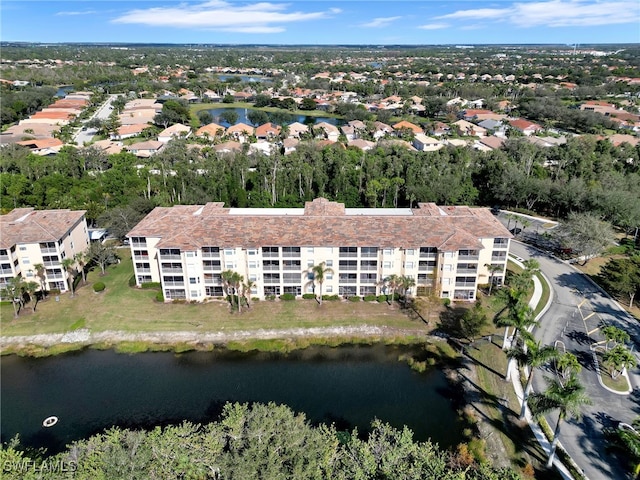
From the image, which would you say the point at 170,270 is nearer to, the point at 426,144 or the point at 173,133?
the point at 426,144

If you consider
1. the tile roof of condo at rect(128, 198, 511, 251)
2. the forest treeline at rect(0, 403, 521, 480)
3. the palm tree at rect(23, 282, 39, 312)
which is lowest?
the palm tree at rect(23, 282, 39, 312)

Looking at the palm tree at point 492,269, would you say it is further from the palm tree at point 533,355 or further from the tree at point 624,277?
the palm tree at point 533,355

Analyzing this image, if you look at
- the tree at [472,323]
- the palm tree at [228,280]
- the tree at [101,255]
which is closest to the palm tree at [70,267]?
the tree at [101,255]

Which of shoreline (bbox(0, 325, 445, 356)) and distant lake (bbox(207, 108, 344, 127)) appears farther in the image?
distant lake (bbox(207, 108, 344, 127))

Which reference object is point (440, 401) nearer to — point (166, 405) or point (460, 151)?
point (166, 405)

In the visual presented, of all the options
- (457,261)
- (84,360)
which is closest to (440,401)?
(457,261)

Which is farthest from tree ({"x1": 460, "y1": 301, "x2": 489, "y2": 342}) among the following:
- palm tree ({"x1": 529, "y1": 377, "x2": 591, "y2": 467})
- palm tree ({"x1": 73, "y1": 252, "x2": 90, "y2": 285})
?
palm tree ({"x1": 73, "y1": 252, "x2": 90, "y2": 285})

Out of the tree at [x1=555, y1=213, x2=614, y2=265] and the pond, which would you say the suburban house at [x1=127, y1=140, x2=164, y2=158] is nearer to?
the pond
